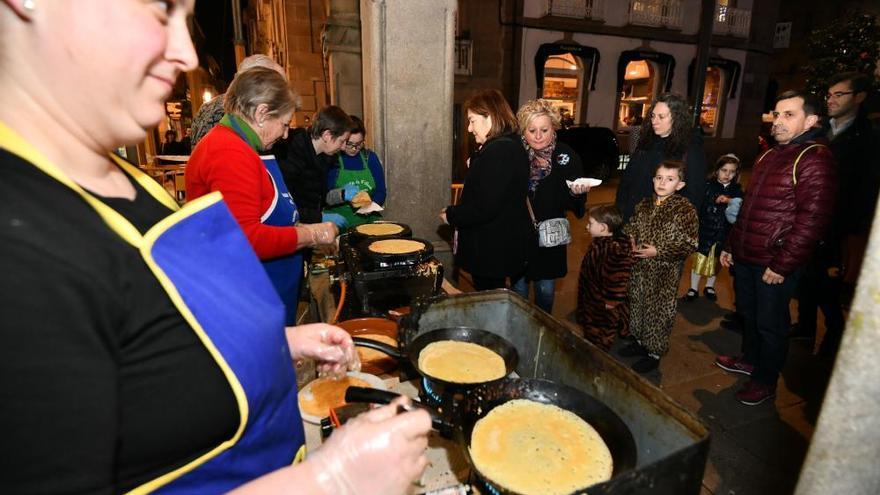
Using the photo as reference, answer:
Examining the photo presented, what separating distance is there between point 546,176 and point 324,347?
296 centimetres

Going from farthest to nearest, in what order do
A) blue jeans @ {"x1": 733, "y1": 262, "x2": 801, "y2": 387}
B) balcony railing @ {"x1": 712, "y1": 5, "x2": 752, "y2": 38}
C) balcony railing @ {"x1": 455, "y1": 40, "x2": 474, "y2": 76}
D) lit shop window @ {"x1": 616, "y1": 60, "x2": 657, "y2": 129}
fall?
1. lit shop window @ {"x1": 616, "y1": 60, "x2": 657, "y2": 129}
2. balcony railing @ {"x1": 712, "y1": 5, "x2": 752, "y2": 38}
3. balcony railing @ {"x1": 455, "y1": 40, "x2": 474, "y2": 76}
4. blue jeans @ {"x1": 733, "y1": 262, "x2": 801, "y2": 387}

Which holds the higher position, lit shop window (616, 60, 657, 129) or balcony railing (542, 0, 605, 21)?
balcony railing (542, 0, 605, 21)

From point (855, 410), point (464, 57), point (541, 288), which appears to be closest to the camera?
point (855, 410)

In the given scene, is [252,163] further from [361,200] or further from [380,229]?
[361,200]

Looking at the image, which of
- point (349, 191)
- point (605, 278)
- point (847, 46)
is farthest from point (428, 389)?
point (847, 46)

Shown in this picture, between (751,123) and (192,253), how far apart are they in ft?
83.6

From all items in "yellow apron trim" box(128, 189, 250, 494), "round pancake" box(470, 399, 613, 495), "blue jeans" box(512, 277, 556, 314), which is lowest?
"blue jeans" box(512, 277, 556, 314)

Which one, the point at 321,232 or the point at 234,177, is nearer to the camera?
the point at 234,177

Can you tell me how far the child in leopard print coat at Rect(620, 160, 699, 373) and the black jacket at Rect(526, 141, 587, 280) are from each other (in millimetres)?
618

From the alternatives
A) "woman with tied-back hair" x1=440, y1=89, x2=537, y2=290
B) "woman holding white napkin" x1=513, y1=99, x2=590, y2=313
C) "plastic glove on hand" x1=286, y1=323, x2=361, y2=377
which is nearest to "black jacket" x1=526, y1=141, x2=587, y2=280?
"woman holding white napkin" x1=513, y1=99, x2=590, y2=313

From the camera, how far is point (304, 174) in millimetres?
4039

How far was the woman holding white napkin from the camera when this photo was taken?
12.4 ft

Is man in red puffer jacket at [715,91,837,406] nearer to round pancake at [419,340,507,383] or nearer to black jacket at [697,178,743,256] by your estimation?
black jacket at [697,178,743,256]

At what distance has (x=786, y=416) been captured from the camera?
3.32m
